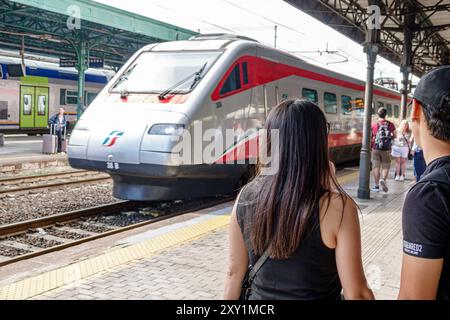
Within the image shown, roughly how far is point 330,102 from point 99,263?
8568 millimetres

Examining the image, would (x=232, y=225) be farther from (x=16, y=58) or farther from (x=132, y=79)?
(x=16, y=58)

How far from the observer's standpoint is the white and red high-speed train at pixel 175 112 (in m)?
6.70

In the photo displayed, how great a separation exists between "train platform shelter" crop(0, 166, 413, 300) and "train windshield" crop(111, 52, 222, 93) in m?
2.15

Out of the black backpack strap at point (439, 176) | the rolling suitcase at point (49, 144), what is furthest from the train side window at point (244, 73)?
the rolling suitcase at point (49, 144)

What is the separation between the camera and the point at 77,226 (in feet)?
22.1

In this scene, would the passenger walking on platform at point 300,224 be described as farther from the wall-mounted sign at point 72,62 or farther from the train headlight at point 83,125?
the wall-mounted sign at point 72,62

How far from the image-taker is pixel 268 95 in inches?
336

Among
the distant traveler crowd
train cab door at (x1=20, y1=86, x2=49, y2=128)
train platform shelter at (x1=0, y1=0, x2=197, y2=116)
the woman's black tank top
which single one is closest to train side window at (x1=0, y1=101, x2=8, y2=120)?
train cab door at (x1=20, y1=86, x2=49, y2=128)

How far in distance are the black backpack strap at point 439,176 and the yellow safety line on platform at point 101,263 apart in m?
3.31

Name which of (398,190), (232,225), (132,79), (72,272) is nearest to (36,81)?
(132,79)

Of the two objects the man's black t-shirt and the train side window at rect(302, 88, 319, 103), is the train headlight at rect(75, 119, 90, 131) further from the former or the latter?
the man's black t-shirt

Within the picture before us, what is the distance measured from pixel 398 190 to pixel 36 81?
58.5 ft

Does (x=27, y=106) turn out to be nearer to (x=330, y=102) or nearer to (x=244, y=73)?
(x=330, y=102)

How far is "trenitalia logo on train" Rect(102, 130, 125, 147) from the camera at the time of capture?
6.80 metres
